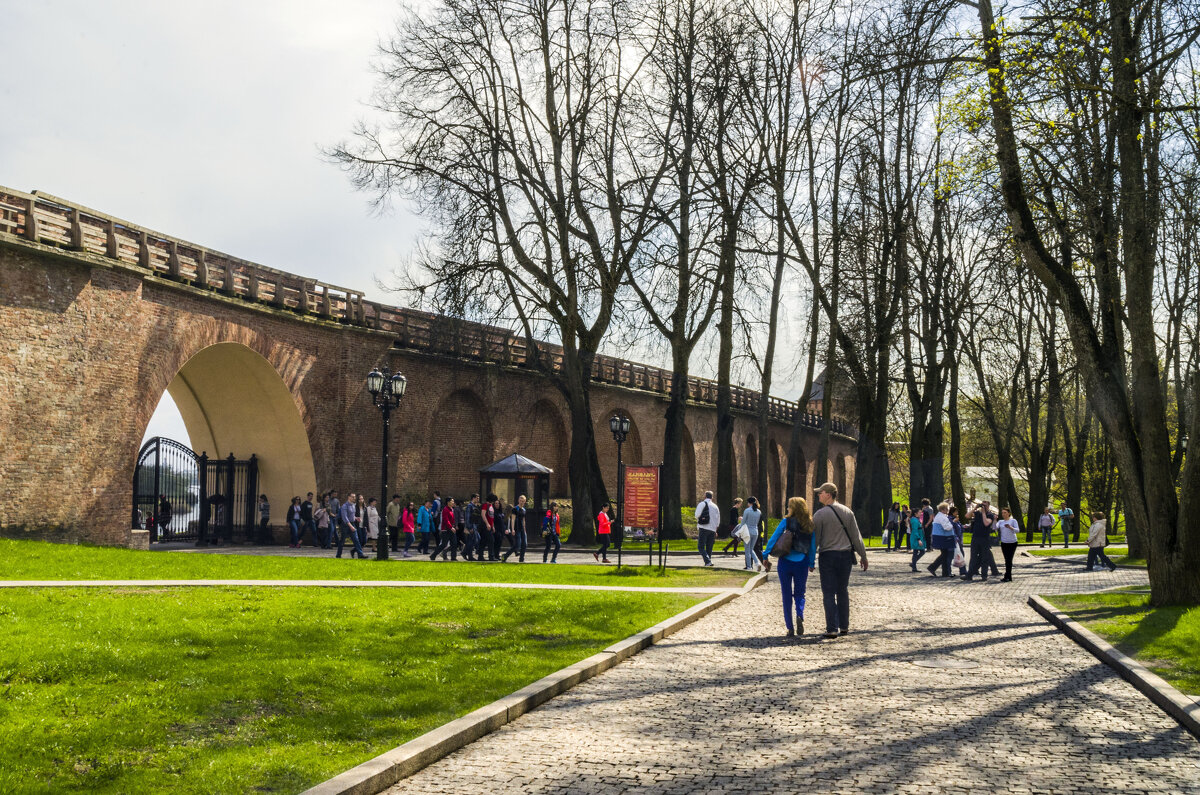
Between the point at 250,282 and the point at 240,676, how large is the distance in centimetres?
2120

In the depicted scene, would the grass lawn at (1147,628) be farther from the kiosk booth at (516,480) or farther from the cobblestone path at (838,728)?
the kiosk booth at (516,480)

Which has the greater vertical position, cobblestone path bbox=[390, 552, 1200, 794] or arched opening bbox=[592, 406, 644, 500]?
arched opening bbox=[592, 406, 644, 500]

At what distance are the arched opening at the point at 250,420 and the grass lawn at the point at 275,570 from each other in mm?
8984

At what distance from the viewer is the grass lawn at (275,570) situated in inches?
642

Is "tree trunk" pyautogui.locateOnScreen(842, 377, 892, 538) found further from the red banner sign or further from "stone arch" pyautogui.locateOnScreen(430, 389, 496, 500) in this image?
"stone arch" pyautogui.locateOnScreen(430, 389, 496, 500)

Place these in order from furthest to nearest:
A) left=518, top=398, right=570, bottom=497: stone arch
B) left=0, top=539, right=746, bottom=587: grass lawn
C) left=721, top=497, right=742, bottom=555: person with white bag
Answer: left=518, top=398, right=570, bottom=497: stone arch, left=721, top=497, right=742, bottom=555: person with white bag, left=0, top=539, right=746, bottom=587: grass lawn

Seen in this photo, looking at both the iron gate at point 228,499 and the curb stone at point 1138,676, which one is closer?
the curb stone at point 1138,676

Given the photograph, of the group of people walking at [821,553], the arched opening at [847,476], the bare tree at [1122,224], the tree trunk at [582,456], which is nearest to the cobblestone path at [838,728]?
the group of people walking at [821,553]

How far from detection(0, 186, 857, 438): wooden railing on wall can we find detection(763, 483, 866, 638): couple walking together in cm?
1609

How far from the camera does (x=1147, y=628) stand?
12281 mm

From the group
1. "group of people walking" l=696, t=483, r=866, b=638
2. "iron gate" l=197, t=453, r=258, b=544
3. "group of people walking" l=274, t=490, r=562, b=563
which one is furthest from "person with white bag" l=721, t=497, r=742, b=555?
"group of people walking" l=696, t=483, r=866, b=638

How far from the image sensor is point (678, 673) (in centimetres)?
955

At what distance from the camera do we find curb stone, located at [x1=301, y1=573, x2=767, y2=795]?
218 inches

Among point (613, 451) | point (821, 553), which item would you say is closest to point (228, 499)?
point (613, 451)
